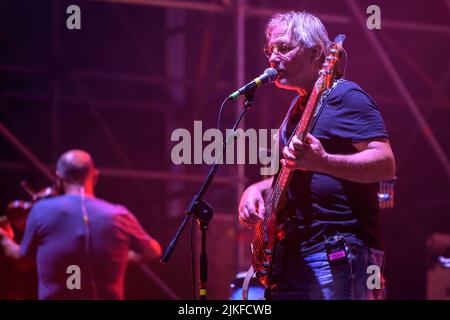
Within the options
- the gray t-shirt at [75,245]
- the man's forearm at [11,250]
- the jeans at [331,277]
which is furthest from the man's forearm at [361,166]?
the man's forearm at [11,250]

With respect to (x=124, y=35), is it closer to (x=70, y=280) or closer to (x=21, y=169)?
(x=21, y=169)

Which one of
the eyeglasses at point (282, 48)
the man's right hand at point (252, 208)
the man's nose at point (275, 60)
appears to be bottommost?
the man's right hand at point (252, 208)

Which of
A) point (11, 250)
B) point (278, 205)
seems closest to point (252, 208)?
point (278, 205)

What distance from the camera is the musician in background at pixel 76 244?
16.4 ft

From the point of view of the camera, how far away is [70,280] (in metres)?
4.99

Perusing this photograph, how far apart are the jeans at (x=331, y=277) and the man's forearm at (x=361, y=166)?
0.28m

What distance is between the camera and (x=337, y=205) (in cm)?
302

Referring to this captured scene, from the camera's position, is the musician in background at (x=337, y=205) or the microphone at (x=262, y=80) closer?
the musician in background at (x=337, y=205)

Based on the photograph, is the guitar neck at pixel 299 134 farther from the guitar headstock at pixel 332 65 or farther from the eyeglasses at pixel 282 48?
the eyeglasses at pixel 282 48

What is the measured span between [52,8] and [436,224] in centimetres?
532

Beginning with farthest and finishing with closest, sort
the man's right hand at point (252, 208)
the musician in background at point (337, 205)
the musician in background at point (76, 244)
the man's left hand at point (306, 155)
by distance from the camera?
1. the musician in background at point (76, 244)
2. the man's right hand at point (252, 208)
3. the musician in background at point (337, 205)
4. the man's left hand at point (306, 155)

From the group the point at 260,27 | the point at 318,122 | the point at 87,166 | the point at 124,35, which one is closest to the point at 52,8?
the point at 124,35

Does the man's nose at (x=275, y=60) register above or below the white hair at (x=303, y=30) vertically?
below
